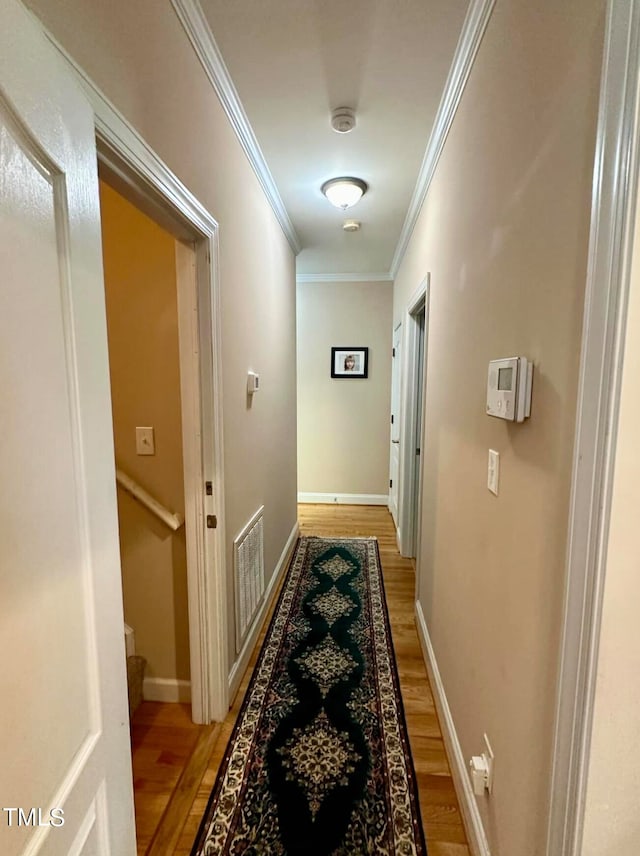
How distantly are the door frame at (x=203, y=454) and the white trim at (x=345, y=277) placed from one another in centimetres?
311

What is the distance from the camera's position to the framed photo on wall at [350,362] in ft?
15.0

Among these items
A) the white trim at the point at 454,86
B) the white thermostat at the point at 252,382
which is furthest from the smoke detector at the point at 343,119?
the white thermostat at the point at 252,382

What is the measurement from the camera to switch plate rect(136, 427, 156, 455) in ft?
5.74

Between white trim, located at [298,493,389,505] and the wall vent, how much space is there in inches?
95.5

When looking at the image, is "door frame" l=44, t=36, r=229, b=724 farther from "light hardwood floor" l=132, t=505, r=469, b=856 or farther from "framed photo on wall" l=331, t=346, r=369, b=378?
"framed photo on wall" l=331, t=346, r=369, b=378

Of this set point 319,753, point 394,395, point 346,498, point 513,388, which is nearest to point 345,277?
point 394,395

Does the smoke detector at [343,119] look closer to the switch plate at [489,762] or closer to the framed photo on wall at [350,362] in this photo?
the switch plate at [489,762]

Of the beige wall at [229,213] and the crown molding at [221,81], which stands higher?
the crown molding at [221,81]

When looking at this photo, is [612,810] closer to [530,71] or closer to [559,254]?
[559,254]

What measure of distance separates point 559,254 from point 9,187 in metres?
0.94

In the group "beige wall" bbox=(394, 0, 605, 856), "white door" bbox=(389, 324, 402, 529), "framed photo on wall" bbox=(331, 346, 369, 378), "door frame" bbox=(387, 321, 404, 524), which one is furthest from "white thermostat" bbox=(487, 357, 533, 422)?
"framed photo on wall" bbox=(331, 346, 369, 378)

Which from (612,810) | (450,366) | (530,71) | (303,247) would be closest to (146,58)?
(530,71)

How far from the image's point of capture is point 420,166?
7.31 feet

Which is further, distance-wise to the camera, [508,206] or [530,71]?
[508,206]
